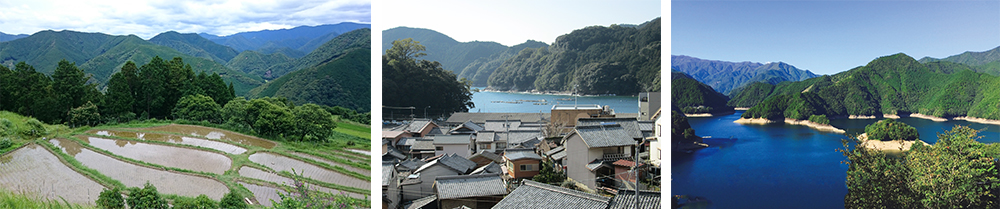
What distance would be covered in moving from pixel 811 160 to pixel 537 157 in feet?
8.17

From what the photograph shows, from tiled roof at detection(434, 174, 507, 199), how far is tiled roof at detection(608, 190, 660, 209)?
52.1 inches

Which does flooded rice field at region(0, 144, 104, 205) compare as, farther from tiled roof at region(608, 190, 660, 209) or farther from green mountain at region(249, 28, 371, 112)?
tiled roof at region(608, 190, 660, 209)

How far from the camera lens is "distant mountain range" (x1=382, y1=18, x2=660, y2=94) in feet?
15.9

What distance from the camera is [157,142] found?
5047 mm

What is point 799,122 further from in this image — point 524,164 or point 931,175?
point 524,164

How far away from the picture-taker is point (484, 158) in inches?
221

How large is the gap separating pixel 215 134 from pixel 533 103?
3.77m

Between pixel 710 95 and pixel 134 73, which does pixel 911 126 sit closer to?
pixel 710 95

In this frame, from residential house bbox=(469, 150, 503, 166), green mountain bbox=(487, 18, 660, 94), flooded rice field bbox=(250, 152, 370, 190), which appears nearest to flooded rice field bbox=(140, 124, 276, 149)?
flooded rice field bbox=(250, 152, 370, 190)

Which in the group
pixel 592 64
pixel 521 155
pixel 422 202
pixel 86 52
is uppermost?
pixel 86 52

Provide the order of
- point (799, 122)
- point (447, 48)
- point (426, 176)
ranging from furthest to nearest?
1. point (447, 48)
2. point (426, 176)
3. point (799, 122)

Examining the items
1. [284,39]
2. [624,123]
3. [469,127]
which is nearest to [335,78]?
[284,39]

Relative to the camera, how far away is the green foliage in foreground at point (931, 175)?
3.32 meters

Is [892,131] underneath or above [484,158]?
above
